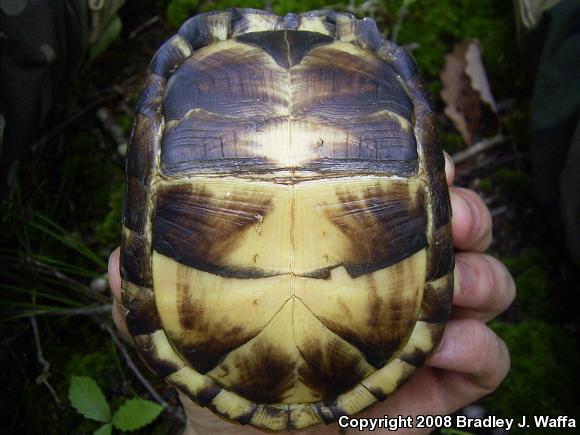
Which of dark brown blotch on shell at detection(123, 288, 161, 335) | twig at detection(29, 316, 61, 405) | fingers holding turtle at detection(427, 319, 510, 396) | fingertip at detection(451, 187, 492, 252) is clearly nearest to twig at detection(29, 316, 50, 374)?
twig at detection(29, 316, 61, 405)

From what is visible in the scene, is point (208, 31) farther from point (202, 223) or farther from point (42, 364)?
point (42, 364)

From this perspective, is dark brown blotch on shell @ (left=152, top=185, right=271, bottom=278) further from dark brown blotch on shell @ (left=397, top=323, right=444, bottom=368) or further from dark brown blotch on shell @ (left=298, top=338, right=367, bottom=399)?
dark brown blotch on shell @ (left=397, top=323, right=444, bottom=368)

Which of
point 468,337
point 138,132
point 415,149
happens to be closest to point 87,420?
point 138,132

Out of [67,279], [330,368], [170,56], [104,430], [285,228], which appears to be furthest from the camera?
[67,279]

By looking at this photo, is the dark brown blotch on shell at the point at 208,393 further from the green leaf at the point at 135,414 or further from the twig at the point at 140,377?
the twig at the point at 140,377

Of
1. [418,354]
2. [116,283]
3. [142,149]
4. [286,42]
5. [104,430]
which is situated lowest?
[104,430]

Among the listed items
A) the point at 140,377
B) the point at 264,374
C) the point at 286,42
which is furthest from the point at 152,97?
the point at 140,377
